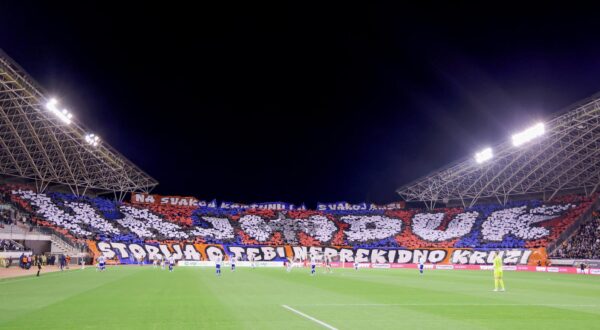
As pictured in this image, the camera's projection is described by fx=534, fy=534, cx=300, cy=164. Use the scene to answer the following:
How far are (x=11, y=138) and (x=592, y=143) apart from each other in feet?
208

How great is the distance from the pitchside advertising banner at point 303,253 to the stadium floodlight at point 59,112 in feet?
62.5

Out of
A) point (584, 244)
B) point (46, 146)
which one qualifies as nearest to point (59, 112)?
point (46, 146)

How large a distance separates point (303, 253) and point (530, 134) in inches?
1421

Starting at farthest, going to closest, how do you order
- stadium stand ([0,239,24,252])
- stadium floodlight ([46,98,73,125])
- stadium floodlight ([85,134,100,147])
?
stadium floodlight ([85,134,100,147]) < stadium stand ([0,239,24,252]) < stadium floodlight ([46,98,73,125])

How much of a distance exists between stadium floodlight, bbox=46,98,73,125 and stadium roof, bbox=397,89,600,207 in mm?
45077

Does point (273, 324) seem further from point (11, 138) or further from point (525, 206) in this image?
point (525, 206)

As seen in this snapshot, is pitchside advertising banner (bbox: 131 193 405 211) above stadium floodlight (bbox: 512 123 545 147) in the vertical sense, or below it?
below

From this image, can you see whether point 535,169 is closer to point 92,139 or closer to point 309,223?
point 309,223

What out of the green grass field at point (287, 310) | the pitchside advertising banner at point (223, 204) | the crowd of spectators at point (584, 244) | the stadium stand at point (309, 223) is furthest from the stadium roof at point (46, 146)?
the crowd of spectators at point (584, 244)

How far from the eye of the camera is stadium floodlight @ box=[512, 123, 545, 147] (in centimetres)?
5059

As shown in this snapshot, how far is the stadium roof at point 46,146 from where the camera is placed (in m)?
45.9

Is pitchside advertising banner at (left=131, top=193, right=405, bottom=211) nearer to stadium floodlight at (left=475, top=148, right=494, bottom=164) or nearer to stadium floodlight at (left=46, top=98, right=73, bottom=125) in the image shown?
stadium floodlight at (left=475, top=148, right=494, bottom=164)

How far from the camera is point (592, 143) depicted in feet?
190

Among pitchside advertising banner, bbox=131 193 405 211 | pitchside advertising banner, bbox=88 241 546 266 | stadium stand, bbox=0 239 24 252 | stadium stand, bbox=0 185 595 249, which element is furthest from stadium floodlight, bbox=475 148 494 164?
stadium stand, bbox=0 239 24 252
